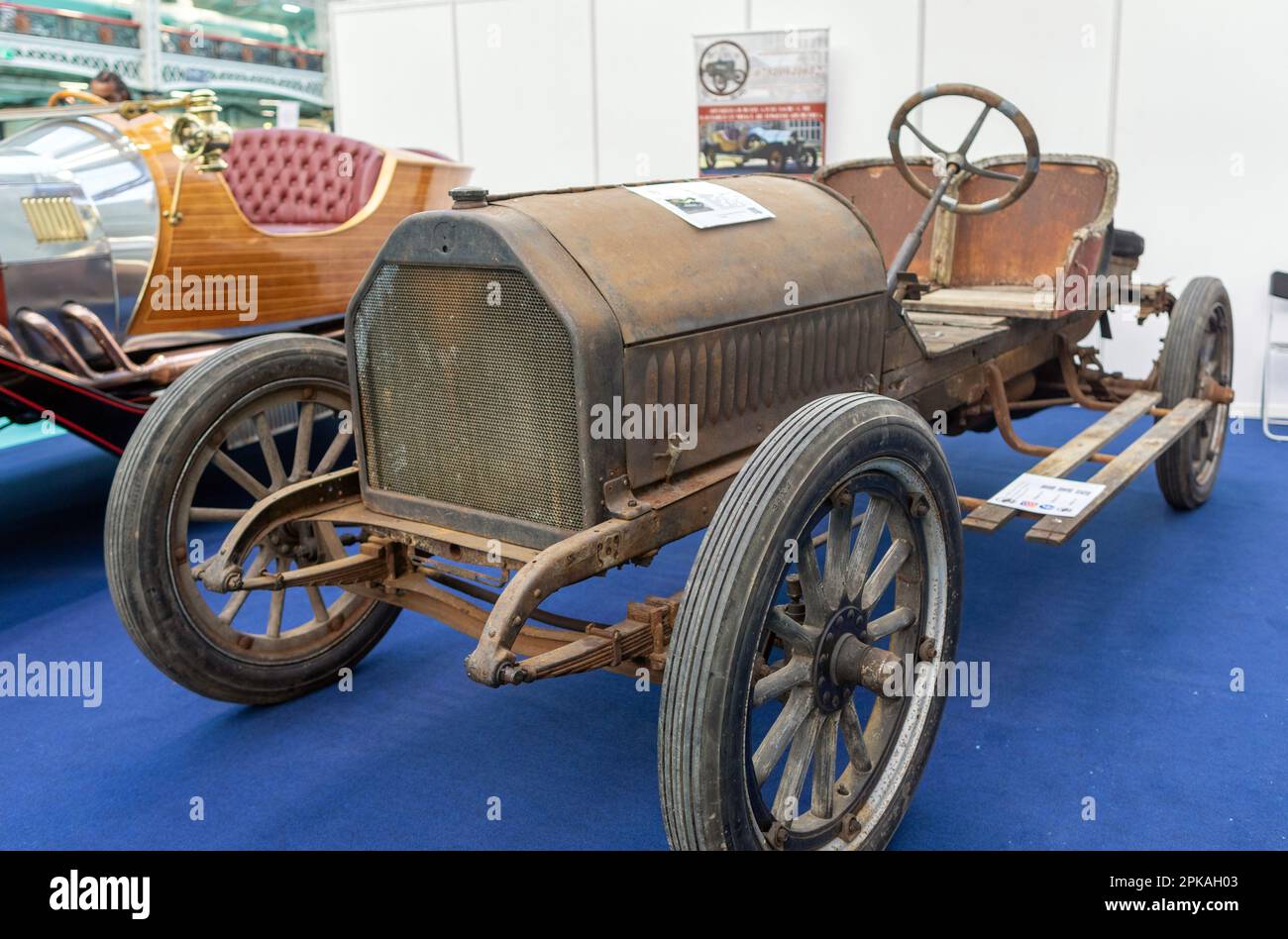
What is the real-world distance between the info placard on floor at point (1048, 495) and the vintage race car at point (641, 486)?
5cm

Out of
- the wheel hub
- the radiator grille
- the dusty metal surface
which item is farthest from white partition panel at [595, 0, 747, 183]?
the wheel hub

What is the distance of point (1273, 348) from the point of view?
19.1 ft

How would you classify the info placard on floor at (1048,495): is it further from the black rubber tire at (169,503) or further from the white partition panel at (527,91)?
the white partition panel at (527,91)

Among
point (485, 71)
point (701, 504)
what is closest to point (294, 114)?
point (485, 71)

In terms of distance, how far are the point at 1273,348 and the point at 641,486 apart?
193 inches

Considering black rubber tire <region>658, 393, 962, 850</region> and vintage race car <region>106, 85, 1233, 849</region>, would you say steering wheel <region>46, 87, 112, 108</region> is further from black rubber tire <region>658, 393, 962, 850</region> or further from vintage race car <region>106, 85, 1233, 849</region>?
black rubber tire <region>658, 393, 962, 850</region>

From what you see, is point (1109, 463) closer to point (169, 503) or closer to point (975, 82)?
point (169, 503)

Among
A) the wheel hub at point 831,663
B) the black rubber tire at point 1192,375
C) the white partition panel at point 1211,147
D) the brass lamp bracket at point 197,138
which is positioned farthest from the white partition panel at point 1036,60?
the wheel hub at point 831,663

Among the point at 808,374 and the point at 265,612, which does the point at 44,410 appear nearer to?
the point at 265,612

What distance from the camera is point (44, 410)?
3.83 m

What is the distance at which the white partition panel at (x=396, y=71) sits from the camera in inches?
306

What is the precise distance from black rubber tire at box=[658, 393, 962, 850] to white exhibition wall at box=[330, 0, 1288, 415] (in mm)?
4925

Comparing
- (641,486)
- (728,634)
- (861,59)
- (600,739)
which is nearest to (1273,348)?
(861,59)

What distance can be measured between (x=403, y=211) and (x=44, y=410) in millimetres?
2037
